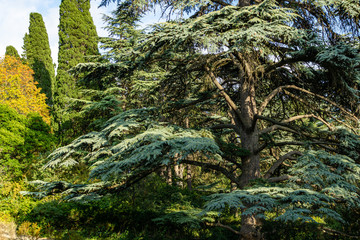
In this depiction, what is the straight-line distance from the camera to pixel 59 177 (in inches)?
494

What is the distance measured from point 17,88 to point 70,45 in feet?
22.5

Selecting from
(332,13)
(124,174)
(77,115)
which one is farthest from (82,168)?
(332,13)

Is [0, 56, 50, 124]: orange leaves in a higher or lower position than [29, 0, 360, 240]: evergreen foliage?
higher

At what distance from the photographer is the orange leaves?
2045cm

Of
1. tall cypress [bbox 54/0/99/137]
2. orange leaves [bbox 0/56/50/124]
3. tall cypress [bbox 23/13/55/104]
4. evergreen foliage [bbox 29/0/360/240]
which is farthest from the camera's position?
tall cypress [bbox 23/13/55/104]

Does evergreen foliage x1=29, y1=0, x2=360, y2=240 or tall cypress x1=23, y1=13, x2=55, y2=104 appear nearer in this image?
evergreen foliage x1=29, y1=0, x2=360, y2=240

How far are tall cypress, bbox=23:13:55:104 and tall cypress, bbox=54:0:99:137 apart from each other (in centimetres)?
1166

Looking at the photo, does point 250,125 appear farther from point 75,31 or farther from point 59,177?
point 75,31

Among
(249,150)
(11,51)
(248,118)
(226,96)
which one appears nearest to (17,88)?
(11,51)

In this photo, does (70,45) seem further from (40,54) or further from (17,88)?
(40,54)

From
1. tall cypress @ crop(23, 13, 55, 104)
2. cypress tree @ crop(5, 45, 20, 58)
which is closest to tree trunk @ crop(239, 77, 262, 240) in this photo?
tall cypress @ crop(23, 13, 55, 104)

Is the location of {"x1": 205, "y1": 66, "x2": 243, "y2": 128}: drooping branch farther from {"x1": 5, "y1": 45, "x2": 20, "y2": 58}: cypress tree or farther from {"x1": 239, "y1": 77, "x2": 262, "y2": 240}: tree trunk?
{"x1": 5, "y1": 45, "x2": 20, "y2": 58}: cypress tree

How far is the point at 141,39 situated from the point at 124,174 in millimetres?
3329

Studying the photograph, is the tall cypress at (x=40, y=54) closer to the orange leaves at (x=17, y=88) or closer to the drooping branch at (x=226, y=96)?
the orange leaves at (x=17, y=88)
